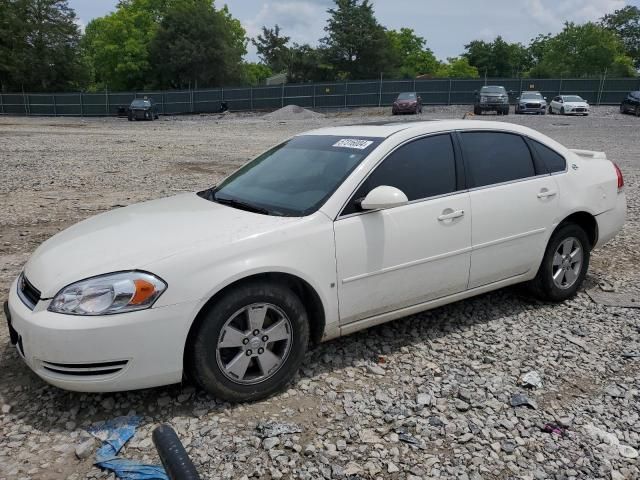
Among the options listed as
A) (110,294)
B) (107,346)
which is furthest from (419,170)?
(107,346)

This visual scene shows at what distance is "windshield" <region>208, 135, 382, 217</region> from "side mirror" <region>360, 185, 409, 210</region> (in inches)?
9.6

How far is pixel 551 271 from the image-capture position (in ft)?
14.8

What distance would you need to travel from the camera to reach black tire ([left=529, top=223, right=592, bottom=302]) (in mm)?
4492

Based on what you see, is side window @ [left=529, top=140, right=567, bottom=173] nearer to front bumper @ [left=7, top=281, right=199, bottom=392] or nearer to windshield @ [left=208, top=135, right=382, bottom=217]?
windshield @ [left=208, top=135, right=382, bottom=217]

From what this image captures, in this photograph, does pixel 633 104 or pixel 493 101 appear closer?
pixel 493 101

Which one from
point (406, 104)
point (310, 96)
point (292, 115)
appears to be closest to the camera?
point (406, 104)

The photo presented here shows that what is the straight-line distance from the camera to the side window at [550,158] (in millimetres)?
4512

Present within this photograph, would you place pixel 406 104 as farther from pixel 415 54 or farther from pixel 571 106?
pixel 415 54

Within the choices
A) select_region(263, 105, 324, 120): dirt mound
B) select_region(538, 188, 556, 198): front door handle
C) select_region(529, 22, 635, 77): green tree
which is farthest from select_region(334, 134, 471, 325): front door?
select_region(529, 22, 635, 77): green tree

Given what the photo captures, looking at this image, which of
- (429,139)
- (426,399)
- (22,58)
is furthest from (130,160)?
(22,58)

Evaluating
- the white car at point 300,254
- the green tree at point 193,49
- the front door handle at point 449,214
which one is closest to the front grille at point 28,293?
the white car at point 300,254

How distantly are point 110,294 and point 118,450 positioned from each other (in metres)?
0.79

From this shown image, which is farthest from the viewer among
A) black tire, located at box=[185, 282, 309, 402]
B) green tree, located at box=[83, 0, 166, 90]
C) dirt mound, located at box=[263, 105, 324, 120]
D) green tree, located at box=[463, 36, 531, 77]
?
green tree, located at box=[463, 36, 531, 77]

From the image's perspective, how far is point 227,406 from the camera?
312 cm
